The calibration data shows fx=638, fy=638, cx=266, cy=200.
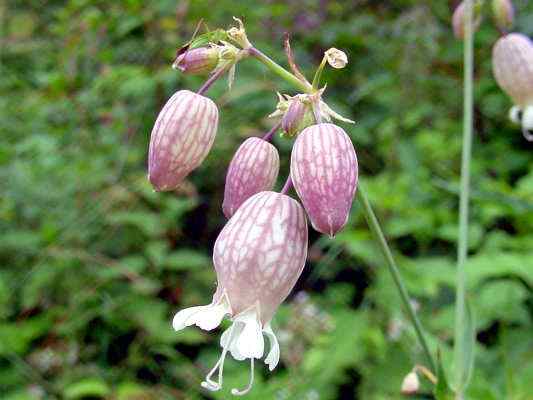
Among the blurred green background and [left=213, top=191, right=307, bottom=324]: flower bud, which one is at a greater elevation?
[left=213, top=191, right=307, bottom=324]: flower bud

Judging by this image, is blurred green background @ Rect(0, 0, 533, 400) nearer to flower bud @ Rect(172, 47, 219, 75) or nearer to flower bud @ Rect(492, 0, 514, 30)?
flower bud @ Rect(492, 0, 514, 30)

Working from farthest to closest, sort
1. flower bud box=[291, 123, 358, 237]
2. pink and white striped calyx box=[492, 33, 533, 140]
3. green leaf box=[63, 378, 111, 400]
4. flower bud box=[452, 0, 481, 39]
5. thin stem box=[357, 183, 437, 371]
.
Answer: green leaf box=[63, 378, 111, 400] < flower bud box=[452, 0, 481, 39] < pink and white striped calyx box=[492, 33, 533, 140] < thin stem box=[357, 183, 437, 371] < flower bud box=[291, 123, 358, 237]

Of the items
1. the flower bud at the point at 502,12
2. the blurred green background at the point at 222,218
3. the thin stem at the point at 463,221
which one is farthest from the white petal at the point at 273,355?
the flower bud at the point at 502,12

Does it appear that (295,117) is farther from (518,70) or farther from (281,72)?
(518,70)

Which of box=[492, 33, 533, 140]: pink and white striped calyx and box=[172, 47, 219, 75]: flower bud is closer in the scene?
box=[172, 47, 219, 75]: flower bud

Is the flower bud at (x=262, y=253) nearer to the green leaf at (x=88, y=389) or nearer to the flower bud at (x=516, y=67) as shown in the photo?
the flower bud at (x=516, y=67)

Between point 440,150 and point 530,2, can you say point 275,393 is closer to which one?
point 440,150

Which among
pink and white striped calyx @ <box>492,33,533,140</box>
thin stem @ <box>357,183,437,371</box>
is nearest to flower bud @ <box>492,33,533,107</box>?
pink and white striped calyx @ <box>492,33,533,140</box>
